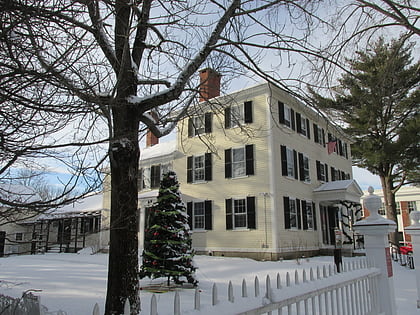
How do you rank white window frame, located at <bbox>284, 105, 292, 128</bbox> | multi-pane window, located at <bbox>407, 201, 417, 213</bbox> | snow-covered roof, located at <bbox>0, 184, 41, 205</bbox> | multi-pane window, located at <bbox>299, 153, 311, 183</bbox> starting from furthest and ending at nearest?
multi-pane window, located at <bbox>407, 201, 417, 213</bbox>
multi-pane window, located at <bbox>299, 153, 311, 183</bbox>
white window frame, located at <bbox>284, 105, 292, 128</bbox>
snow-covered roof, located at <bbox>0, 184, 41, 205</bbox>

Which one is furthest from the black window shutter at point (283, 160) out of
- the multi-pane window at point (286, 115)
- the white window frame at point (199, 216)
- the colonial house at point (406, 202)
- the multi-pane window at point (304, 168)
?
the colonial house at point (406, 202)

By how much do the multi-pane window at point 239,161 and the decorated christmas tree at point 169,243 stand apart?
810cm

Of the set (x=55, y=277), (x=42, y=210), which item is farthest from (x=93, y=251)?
(x=42, y=210)

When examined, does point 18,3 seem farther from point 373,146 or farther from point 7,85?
point 373,146

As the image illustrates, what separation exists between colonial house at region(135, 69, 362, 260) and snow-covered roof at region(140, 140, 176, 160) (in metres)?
0.62

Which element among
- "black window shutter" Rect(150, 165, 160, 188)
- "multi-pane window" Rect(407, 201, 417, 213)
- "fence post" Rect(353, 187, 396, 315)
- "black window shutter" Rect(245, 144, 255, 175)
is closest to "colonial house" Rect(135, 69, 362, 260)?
"black window shutter" Rect(245, 144, 255, 175)

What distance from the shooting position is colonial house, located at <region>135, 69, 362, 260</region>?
627 inches

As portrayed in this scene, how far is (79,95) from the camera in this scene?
8.48 feet

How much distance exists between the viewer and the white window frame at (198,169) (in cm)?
1881

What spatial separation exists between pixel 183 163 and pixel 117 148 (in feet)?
52.0

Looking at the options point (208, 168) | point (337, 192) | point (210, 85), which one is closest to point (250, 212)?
point (208, 168)

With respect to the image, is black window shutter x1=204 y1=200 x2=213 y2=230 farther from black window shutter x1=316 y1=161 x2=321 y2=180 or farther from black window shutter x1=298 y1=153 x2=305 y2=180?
black window shutter x1=316 y1=161 x2=321 y2=180

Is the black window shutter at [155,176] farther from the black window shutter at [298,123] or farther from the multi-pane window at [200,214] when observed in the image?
the black window shutter at [298,123]

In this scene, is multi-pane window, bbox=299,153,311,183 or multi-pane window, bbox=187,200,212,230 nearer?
multi-pane window, bbox=187,200,212,230
